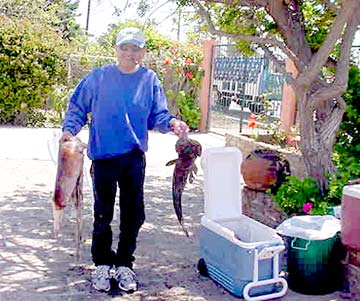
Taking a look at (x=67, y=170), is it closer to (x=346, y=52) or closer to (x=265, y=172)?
(x=265, y=172)

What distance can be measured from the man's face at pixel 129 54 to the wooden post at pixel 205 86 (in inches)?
356

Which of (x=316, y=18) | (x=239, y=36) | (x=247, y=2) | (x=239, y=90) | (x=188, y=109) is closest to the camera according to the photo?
(x=239, y=36)

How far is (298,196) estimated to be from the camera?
4613mm

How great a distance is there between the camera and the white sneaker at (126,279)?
3650 mm

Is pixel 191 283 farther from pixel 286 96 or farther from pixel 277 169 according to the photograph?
pixel 286 96

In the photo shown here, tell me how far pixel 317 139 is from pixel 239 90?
706 centimetres

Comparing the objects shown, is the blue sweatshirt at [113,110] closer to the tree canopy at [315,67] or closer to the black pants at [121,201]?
the black pants at [121,201]

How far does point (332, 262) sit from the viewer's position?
12.6 ft

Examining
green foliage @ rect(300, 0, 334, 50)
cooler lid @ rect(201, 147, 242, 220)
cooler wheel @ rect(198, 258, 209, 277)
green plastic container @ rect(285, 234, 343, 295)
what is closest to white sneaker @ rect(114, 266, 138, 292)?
cooler wheel @ rect(198, 258, 209, 277)

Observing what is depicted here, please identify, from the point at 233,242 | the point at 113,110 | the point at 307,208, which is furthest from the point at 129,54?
the point at 307,208

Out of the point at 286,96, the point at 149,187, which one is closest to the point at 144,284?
the point at 149,187

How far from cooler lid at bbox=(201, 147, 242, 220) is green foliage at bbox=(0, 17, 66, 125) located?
810 cm

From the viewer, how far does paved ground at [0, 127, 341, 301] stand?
3.69m

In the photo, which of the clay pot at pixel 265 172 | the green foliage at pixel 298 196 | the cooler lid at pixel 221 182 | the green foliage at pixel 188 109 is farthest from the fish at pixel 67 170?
the green foliage at pixel 188 109
